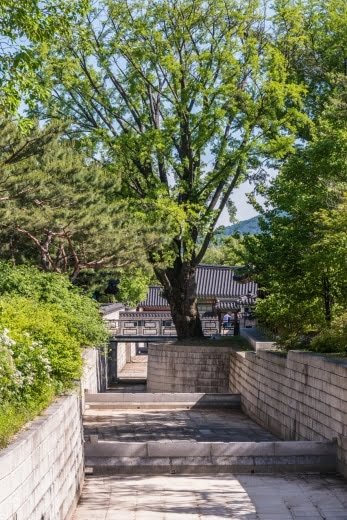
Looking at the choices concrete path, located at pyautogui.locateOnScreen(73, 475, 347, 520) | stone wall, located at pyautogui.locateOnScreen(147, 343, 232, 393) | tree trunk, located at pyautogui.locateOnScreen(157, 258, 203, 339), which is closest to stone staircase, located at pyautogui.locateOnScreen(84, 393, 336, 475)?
concrete path, located at pyautogui.locateOnScreen(73, 475, 347, 520)

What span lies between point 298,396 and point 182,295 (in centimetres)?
1631

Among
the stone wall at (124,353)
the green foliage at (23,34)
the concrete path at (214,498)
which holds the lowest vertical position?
the stone wall at (124,353)

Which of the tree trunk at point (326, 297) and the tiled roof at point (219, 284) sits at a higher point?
the tiled roof at point (219, 284)

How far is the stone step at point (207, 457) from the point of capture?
1548 centimetres

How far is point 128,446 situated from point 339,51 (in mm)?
28278

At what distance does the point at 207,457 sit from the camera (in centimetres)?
1577

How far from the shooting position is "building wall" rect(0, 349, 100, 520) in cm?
704

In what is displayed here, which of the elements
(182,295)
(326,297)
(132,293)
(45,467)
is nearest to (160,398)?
(182,295)

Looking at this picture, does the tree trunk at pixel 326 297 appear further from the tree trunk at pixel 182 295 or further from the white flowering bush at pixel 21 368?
the tree trunk at pixel 182 295

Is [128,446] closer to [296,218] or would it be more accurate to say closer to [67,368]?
[67,368]

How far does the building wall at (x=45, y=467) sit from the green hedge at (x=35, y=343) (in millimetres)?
210

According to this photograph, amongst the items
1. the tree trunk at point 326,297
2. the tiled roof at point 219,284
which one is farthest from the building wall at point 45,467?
the tiled roof at point 219,284

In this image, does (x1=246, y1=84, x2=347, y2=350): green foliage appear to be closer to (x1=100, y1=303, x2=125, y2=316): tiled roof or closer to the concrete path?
the concrete path

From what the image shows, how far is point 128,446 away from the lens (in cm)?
1577
